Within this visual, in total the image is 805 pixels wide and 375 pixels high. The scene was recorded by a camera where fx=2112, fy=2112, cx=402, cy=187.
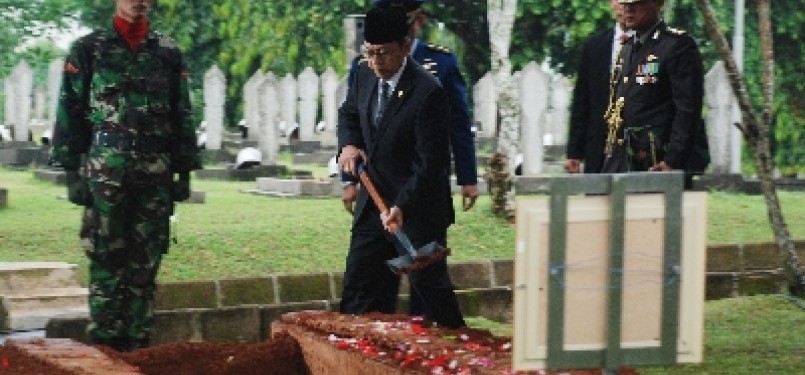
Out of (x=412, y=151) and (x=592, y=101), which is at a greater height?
(x=592, y=101)

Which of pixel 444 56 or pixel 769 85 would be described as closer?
pixel 444 56

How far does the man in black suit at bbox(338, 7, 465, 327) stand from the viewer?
949 centimetres

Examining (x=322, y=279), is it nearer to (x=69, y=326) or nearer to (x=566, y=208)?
(x=69, y=326)

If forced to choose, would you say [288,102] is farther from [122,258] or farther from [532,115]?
[122,258]

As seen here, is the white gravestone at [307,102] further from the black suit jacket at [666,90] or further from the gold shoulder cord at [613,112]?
the black suit jacket at [666,90]

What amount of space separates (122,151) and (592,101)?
2.41 meters

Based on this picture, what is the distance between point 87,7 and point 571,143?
36850mm

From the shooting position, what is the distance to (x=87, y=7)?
153 ft

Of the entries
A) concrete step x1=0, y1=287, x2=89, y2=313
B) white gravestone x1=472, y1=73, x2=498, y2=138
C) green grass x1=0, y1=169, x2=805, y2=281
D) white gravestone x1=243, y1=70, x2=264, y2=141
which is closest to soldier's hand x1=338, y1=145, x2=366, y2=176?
concrete step x1=0, y1=287, x2=89, y2=313

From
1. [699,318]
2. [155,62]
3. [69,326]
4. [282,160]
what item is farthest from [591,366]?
[282,160]

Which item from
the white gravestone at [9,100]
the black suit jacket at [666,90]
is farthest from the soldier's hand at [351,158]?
the white gravestone at [9,100]

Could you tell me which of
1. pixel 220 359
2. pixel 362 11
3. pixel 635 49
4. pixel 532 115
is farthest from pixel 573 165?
pixel 362 11

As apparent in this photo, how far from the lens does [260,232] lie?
1744 cm

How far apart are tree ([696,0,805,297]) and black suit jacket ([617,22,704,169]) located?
8.69 ft
